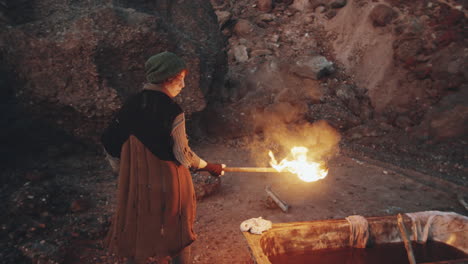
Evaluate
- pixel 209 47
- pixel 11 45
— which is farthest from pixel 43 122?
pixel 209 47

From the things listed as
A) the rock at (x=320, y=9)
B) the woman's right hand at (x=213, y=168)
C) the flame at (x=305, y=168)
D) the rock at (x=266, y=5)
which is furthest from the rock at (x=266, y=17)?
the woman's right hand at (x=213, y=168)

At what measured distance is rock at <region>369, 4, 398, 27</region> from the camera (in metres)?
9.79

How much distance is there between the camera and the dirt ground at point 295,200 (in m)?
4.10

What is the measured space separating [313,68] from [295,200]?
5729 mm

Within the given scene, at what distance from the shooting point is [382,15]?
9.84 metres

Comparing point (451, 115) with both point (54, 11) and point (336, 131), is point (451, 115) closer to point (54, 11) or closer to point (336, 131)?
point (336, 131)

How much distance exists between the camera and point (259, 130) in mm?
8406

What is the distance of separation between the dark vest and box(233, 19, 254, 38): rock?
1047cm

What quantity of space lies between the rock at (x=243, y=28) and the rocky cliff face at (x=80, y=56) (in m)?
5.42

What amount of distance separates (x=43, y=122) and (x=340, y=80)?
811 cm

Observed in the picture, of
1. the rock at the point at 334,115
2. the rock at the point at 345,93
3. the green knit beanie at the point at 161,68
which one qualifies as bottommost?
the rock at the point at 334,115

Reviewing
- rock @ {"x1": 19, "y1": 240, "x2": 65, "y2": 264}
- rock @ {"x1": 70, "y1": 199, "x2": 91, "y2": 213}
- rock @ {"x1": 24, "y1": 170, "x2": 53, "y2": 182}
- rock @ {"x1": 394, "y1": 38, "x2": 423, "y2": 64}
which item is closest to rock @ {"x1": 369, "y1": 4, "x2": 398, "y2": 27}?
rock @ {"x1": 394, "y1": 38, "x2": 423, "y2": 64}

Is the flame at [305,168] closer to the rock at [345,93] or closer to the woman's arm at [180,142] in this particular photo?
the woman's arm at [180,142]

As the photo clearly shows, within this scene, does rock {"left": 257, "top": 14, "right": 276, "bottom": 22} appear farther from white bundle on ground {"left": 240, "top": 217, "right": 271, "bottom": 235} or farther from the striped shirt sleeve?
the striped shirt sleeve
